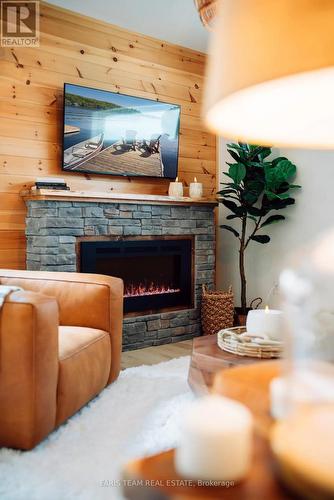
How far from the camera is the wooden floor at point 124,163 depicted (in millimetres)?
4004

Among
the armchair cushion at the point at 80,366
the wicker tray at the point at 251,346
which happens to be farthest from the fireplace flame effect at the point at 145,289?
the wicker tray at the point at 251,346

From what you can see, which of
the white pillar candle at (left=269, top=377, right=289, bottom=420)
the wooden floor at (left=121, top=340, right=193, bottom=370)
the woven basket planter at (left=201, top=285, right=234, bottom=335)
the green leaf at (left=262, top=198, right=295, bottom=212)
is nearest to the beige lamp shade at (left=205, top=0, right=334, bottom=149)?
the white pillar candle at (left=269, top=377, right=289, bottom=420)

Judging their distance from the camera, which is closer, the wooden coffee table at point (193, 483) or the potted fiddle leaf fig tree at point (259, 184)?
the wooden coffee table at point (193, 483)

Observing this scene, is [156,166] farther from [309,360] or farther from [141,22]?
[309,360]

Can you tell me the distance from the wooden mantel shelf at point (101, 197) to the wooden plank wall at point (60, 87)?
0.30 meters

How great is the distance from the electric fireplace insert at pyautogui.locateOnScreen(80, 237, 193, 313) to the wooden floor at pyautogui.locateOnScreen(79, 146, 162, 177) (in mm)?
594

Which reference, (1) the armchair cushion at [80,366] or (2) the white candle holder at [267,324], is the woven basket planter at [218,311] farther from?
(2) the white candle holder at [267,324]

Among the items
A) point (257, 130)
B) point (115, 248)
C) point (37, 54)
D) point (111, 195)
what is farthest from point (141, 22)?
point (257, 130)

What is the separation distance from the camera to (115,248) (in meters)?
3.93

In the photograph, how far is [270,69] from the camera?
602 millimetres

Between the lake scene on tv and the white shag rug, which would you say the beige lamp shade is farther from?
the lake scene on tv

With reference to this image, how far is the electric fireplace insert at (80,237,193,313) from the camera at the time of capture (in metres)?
3.88

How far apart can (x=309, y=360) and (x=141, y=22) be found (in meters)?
3.99

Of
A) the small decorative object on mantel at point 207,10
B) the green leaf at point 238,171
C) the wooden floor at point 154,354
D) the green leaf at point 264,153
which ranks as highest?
the small decorative object on mantel at point 207,10
